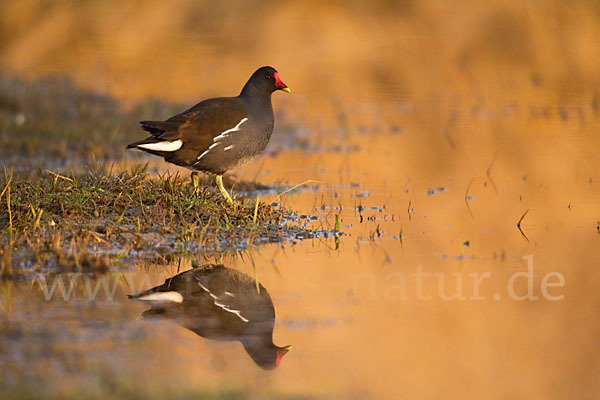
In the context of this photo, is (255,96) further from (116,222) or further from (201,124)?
(116,222)

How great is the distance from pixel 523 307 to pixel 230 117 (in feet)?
12.0

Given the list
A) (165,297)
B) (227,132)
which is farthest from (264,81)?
(165,297)

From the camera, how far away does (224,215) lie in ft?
27.5

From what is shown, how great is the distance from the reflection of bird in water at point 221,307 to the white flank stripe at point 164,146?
1621 mm

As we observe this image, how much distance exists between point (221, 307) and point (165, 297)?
44cm

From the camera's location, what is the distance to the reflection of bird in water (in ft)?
19.0

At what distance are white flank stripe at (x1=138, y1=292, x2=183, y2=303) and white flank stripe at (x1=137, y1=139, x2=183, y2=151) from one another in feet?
7.37

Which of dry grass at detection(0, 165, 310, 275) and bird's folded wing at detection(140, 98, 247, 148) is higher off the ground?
bird's folded wing at detection(140, 98, 247, 148)

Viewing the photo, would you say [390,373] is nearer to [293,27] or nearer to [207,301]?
[207,301]

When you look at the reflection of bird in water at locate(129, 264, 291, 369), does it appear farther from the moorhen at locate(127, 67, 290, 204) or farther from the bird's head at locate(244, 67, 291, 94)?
the bird's head at locate(244, 67, 291, 94)

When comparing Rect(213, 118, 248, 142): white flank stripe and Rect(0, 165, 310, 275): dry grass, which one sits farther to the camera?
Rect(213, 118, 248, 142): white flank stripe

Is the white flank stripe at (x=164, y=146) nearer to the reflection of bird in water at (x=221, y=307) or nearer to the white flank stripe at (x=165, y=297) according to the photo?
the reflection of bird in water at (x=221, y=307)

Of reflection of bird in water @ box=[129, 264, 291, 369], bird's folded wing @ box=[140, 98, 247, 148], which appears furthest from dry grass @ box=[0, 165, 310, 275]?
reflection of bird in water @ box=[129, 264, 291, 369]

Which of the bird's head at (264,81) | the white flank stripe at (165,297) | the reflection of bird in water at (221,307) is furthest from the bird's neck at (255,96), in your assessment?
the white flank stripe at (165,297)
